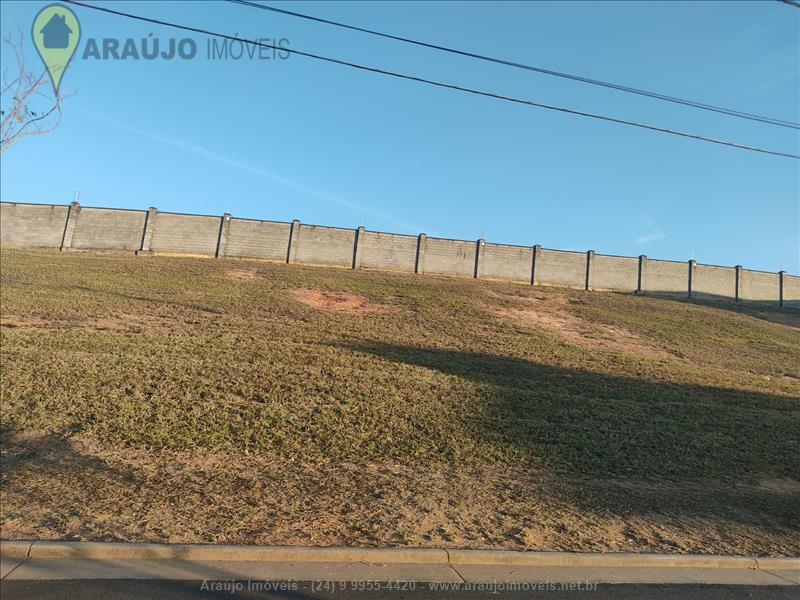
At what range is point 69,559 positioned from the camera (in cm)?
465

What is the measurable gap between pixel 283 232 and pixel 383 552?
33.4 metres

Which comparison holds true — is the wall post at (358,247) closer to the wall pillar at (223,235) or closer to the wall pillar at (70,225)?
the wall pillar at (223,235)

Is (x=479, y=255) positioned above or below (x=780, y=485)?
above

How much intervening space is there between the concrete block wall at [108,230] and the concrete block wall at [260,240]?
6536mm

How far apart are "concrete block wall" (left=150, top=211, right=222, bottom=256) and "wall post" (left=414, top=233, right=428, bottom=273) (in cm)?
1422

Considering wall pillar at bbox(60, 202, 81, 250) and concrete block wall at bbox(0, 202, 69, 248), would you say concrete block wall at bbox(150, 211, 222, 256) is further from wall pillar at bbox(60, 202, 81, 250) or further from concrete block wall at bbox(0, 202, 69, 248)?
concrete block wall at bbox(0, 202, 69, 248)

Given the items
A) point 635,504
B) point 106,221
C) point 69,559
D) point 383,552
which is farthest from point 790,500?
point 106,221

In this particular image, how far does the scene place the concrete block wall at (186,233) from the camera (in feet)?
118

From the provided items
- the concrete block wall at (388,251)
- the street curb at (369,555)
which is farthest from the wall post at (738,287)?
the street curb at (369,555)

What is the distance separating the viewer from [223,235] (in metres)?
36.2

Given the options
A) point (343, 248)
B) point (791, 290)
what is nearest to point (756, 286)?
point (791, 290)

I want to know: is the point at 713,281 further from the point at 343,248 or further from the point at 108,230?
the point at 108,230

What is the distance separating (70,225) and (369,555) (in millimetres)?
38651

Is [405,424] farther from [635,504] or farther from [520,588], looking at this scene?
[520,588]
